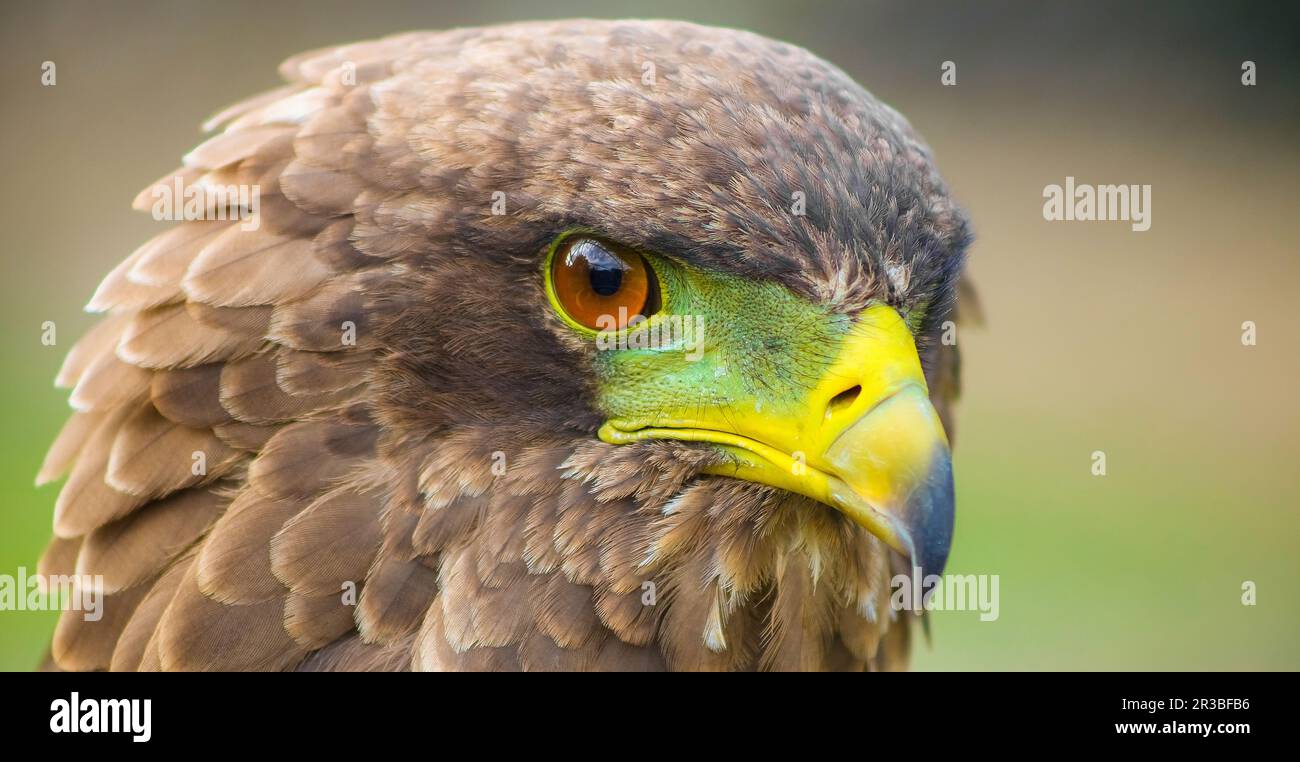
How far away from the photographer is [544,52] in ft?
8.20

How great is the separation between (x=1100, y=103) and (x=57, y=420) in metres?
8.92

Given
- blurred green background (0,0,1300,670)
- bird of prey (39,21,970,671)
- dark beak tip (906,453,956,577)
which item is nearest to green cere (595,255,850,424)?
bird of prey (39,21,970,671)

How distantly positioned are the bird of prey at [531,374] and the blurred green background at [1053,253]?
5007mm

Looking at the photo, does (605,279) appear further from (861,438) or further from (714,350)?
(861,438)

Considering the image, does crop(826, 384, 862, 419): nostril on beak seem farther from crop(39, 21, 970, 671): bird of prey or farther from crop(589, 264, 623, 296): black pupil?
crop(589, 264, 623, 296): black pupil

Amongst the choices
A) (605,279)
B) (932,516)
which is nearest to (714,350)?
(605,279)

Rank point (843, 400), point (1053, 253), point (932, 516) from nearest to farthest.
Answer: point (932, 516), point (843, 400), point (1053, 253)

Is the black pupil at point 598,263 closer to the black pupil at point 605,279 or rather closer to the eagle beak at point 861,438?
the black pupil at point 605,279

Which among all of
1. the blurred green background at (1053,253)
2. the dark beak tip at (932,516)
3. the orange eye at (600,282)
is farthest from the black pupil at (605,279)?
the blurred green background at (1053,253)

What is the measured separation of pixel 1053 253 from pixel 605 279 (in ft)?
28.9

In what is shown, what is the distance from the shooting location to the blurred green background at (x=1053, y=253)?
305 inches

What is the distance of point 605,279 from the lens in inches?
90.3

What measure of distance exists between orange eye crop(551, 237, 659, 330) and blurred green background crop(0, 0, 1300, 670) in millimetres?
5180
